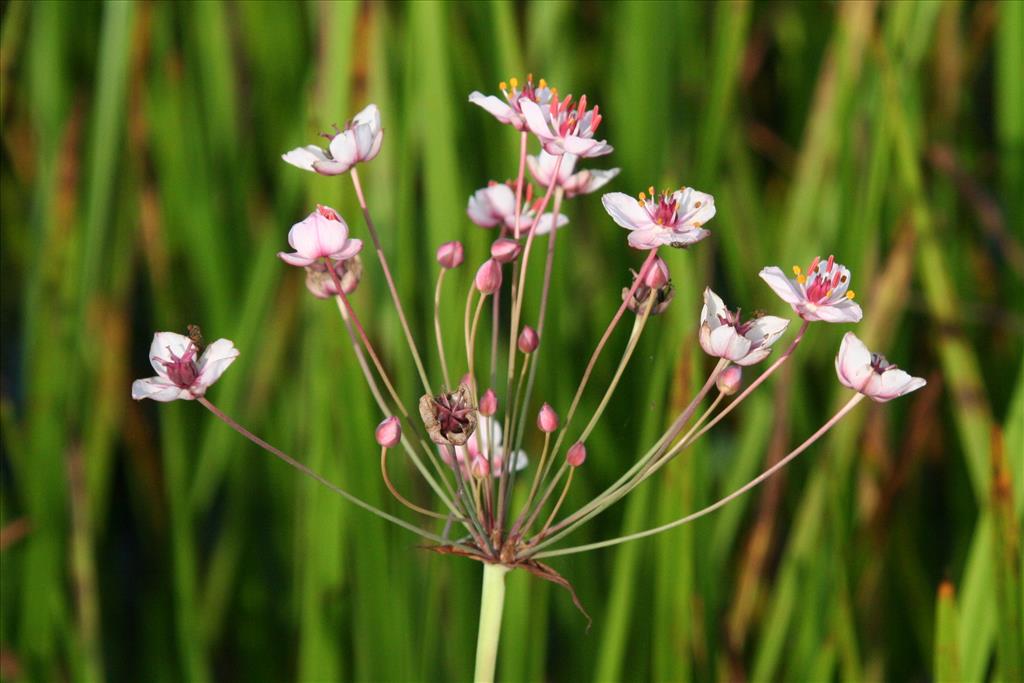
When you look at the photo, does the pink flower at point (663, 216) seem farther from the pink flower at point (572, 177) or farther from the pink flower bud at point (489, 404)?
the pink flower bud at point (489, 404)

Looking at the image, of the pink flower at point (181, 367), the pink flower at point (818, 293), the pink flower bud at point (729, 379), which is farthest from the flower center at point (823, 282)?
the pink flower at point (181, 367)

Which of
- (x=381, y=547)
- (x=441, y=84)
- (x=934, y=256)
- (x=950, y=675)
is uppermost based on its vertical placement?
(x=441, y=84)

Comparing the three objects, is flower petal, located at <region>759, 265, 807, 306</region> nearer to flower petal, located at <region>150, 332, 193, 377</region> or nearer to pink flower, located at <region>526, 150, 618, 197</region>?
pink flower, located at <region>526, 150, 618, 197</region>

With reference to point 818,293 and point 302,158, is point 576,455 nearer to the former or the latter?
point 818,293

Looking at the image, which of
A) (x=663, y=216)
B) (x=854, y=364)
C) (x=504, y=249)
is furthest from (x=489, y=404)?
(x=854, y=364)

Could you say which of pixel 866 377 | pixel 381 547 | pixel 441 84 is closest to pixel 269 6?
pixel 441 84

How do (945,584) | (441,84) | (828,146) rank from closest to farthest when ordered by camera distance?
(945,584), (441,84), (828,146)

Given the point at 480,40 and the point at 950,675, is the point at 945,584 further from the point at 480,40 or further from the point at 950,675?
the point at 480,40
